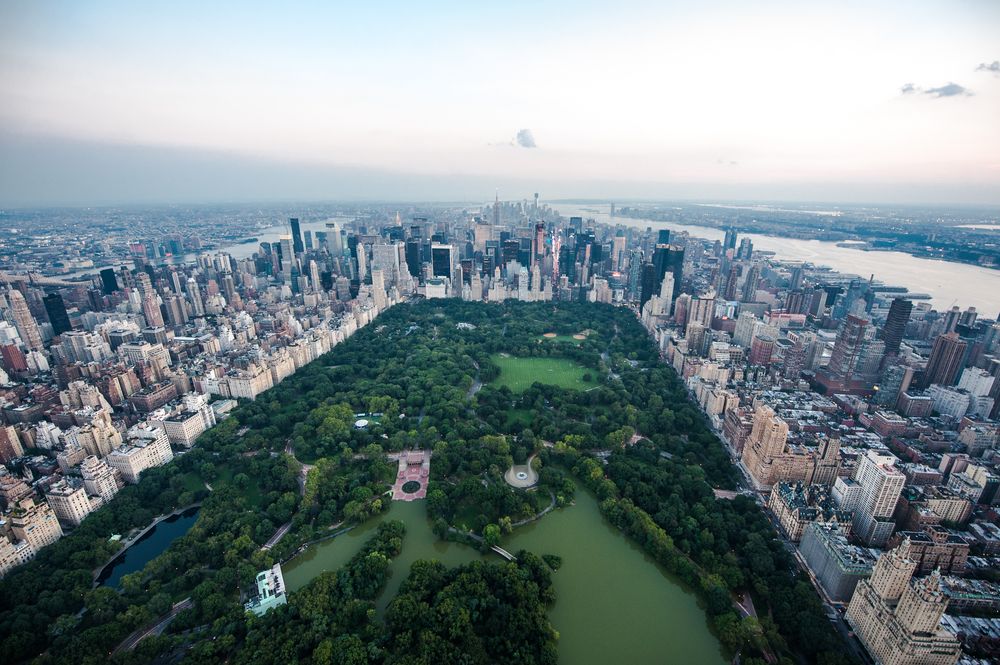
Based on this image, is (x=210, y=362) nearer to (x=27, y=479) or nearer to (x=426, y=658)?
(x=27, y=479)

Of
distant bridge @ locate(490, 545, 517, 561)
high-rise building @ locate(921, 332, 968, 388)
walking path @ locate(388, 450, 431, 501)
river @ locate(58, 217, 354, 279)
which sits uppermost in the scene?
high-rise building @ locate(921, 332, 968, 388)

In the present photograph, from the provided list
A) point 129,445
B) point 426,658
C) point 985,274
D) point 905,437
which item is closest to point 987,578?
point 905,437

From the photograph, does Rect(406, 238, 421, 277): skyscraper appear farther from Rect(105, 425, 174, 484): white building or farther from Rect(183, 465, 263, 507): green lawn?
Rect(183, 465, 263, 507): green lawn

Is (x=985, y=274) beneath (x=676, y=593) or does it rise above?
above

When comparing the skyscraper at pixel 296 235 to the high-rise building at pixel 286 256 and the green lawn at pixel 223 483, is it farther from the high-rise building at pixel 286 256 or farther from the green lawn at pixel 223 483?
the green lawn at pixel 223 483

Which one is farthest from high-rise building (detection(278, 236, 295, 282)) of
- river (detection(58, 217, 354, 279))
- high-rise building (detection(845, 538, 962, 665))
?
high-rise building (detection(845, 538, 962, 665))

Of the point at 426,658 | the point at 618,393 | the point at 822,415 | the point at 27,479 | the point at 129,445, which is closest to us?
the point at 426,658

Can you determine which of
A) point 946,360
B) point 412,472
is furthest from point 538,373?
point 946,360
